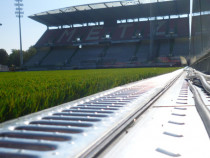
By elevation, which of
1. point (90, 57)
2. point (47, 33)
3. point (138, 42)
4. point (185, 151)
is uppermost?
point (47, 33)

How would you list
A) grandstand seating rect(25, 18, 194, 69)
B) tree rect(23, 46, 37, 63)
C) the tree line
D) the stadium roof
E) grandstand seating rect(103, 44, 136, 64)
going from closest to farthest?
grandstand seating rect(25, 18, 194, 69) < the stadium roof < grandstand seating rect(103, 44, 136, 64) < the tree line < tree rect(23, 46, 37, 63)

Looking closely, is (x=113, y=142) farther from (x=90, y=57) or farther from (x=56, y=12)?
(x=56, y=12)

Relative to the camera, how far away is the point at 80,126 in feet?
2.94

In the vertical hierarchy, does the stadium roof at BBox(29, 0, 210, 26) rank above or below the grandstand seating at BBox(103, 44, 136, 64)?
above

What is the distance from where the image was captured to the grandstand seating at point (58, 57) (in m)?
31.4

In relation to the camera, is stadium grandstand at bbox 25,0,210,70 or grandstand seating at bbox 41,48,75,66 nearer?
stadium grandstand at bbox 25,0,210,70

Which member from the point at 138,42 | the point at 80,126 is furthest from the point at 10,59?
the point at 80,126

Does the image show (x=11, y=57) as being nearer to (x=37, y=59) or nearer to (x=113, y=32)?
(x=37, y=59)

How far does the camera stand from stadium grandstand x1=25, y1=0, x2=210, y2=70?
27281mm

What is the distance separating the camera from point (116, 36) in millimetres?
31047

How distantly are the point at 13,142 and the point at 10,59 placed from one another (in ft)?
207

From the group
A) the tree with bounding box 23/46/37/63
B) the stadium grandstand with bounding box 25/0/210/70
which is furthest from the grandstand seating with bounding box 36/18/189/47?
the tree with bounding box 23/46/37/63

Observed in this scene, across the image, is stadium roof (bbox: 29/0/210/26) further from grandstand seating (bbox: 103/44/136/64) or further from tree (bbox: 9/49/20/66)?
tree (bbox: 9/49/20/66)

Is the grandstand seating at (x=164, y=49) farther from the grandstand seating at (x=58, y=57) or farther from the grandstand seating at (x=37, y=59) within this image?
the grandstand seating at (x=37, y=59)
